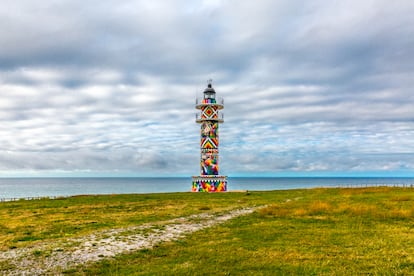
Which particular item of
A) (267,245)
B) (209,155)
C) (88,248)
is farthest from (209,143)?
(88,248)

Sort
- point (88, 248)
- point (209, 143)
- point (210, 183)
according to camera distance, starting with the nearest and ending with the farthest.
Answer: point (88, 248)
point (210, 183)
point (209, 143)

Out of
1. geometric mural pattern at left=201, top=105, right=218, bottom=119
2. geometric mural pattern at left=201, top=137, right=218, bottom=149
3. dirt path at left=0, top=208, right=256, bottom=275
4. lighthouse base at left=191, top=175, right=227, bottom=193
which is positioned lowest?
dirt path at left=0, top=208, right=256, bottom=275

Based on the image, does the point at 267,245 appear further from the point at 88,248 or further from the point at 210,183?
the point at 210,183

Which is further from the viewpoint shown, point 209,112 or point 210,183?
point 209,112

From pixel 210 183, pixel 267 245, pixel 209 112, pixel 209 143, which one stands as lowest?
pixel 267 245

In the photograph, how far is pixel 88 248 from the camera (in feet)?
40.2

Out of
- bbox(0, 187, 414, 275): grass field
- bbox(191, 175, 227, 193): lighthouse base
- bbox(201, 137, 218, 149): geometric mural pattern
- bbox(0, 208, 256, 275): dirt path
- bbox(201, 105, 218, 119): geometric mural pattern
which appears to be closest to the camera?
bbox(0, 187, 414, 275): grass field

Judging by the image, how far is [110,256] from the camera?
36.7ft

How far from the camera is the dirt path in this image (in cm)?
1008

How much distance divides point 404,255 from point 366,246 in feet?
4.60

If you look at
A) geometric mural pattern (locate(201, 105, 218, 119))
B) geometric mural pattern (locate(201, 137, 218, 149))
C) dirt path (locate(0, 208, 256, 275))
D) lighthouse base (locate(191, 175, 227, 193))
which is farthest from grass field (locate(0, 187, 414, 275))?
geometric mural pattern (locate(201, 105, 218, 119))

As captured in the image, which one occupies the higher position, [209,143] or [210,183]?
[209,143]

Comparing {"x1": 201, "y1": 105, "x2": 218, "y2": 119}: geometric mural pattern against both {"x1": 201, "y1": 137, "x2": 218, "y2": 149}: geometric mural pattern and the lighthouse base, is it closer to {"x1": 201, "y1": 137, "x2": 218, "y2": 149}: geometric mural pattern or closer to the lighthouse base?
{"x1": 201, "y1": 137, "x2": 218, "y2": 149}: geometric mural pattern

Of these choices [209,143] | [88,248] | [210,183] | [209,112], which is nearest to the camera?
[88,248]
